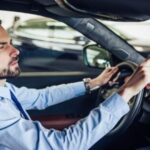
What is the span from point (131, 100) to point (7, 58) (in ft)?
2.53

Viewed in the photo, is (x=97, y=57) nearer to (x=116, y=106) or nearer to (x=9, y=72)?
(x=9, y=72)

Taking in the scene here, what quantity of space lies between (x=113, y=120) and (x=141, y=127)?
3.33 ft

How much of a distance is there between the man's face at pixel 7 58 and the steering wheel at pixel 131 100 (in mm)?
612

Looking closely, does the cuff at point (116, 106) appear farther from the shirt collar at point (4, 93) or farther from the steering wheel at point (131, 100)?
the steering wheel at point (131, 100)

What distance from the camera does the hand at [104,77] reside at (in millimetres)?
2779

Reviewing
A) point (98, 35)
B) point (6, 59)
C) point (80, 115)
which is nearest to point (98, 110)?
point (6, 59)

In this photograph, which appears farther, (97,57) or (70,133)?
(97,57)

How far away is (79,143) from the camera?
2.07m

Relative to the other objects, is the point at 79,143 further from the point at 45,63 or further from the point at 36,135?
the point at 45,63

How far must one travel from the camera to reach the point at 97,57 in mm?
2900

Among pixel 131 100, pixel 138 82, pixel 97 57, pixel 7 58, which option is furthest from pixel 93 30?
pixel 138 82

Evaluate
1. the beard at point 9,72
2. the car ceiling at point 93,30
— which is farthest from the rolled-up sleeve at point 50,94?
the beard at point 9,72

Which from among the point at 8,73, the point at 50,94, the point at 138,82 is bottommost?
the point at 50,94

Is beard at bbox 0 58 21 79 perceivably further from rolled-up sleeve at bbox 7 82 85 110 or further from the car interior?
rolled-up sleeve at bbox 7 82 85 110
